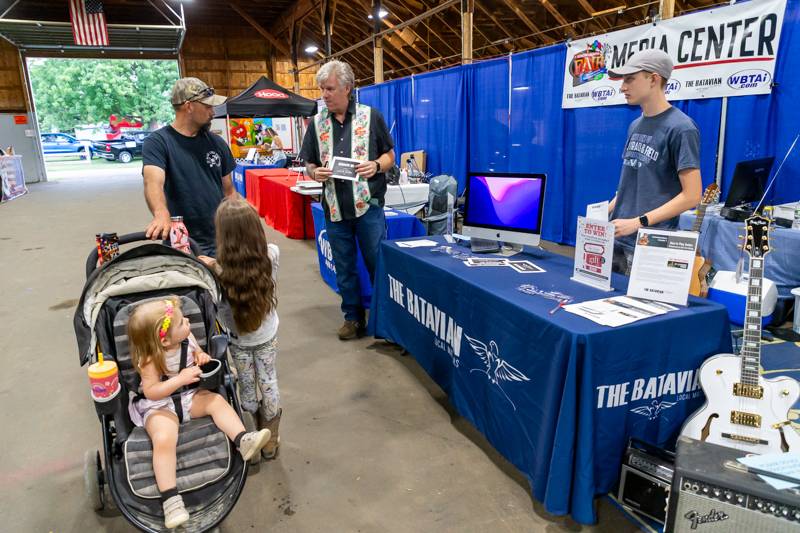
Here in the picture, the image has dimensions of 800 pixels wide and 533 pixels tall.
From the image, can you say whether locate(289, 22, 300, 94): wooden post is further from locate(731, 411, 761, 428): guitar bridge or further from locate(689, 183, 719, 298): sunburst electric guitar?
locate(731, 411, 761, 428): guitar bridge

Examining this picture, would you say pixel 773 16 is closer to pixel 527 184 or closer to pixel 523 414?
pixel 527 184

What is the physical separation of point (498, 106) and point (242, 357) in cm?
528

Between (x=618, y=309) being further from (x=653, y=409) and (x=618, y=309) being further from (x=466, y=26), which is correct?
(x=466, y=26)

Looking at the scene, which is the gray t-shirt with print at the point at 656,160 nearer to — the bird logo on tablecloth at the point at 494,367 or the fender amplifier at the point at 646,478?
the bird logo on tablecloth at the point at 494,367

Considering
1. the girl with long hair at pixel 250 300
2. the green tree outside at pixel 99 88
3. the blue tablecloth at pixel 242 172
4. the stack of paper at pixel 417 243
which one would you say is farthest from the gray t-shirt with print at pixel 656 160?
the green tree outside at pixel 99 88

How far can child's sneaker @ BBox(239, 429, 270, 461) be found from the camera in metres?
1.66

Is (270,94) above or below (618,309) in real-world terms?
above

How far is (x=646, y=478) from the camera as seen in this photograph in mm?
1748

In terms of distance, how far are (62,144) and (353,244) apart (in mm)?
27664

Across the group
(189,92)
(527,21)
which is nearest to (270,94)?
(527,21)

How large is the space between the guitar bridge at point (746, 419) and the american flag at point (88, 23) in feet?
46.4

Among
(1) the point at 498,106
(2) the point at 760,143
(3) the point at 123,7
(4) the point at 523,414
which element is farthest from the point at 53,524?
(3) the point at 123,7

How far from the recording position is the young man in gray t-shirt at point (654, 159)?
2.13 m

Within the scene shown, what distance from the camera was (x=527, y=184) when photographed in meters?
2.54
